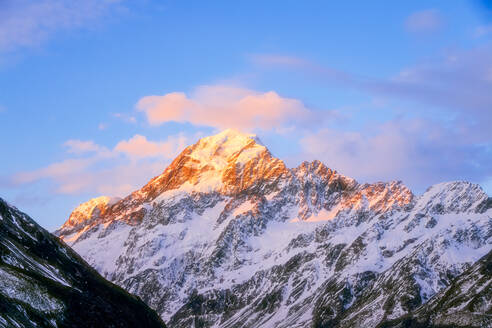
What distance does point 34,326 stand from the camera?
196625 millimetres

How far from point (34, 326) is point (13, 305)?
8.42 meters

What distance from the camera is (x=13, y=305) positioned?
656ft
